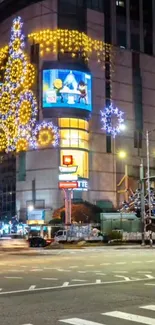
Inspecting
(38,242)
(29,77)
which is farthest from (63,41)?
(38,242)

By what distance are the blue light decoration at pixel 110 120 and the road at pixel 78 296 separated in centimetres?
5525

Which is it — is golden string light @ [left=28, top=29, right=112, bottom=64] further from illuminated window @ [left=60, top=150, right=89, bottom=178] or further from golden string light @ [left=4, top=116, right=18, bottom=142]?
illuminated window @ [left=60, top=150, right=89, bottom=178]

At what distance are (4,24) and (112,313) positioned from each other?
247 feet

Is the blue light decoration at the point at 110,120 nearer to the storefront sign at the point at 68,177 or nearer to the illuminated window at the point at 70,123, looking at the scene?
the illuminated window at the point at 70,123

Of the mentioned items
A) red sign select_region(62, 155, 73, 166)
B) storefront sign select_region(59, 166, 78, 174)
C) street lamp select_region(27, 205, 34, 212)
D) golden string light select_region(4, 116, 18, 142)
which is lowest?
street lamp select_region(27, 205, 34, 212)

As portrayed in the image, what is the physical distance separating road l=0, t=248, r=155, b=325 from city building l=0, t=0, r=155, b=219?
165ft

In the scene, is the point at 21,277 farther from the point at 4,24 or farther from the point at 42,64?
the point at 4,24

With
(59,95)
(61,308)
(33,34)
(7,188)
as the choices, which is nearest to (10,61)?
Answer: (33,34)

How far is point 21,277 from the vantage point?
18078 millimetres

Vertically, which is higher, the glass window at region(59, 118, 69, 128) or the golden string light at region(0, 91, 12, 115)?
the golden string light at region(0, 91, 12, 115)

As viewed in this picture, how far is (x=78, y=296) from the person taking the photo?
12961mm

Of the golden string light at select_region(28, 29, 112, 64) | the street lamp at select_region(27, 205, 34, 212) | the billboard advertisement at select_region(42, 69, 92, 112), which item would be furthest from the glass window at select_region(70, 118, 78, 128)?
the street lamp at select_region(27, 205, 34, 212)

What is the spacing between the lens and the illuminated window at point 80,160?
7075 cm

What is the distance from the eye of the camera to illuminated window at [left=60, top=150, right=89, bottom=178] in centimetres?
7075
